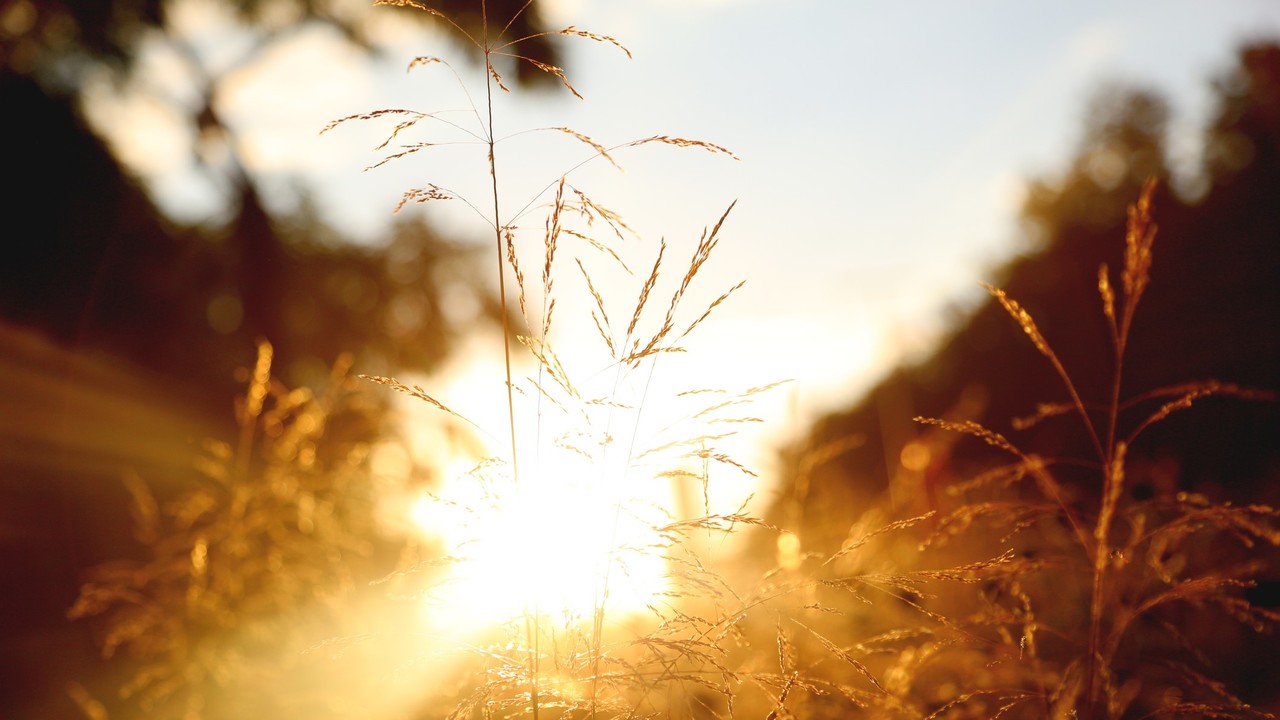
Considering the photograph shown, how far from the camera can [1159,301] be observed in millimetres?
17938

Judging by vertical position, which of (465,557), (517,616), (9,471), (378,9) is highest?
(378,9)

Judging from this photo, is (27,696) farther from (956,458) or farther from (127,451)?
(956,458)

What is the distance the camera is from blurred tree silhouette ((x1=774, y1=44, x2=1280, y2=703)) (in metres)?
15.5

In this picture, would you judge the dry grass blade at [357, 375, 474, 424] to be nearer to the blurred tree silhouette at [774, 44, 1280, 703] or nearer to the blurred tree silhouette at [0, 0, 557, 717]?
the blurred tree silhouette at [0, 0, 557, 717]

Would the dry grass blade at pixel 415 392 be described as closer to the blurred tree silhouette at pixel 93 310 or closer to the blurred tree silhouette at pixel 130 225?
the blurred tree silhouette at pixel 93 310

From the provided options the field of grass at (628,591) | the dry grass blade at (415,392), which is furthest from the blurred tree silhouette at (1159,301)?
the dry grass blade at (415,392)

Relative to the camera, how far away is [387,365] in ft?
33.0

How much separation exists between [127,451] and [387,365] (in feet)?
13.4

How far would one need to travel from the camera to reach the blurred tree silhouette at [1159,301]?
50.8ft

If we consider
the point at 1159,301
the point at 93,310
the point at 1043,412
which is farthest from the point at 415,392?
the point at 1159,301

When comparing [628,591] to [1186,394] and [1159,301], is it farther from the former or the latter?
[1159,301]

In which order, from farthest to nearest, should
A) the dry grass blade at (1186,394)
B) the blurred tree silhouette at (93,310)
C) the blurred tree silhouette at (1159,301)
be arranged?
the blurred tree silhouette at (1159,301) → the blurred tree silhouette at (93,310) → the dry grass blade at (1186,394)

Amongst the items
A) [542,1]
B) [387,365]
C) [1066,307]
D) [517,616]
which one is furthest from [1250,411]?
[517,616]

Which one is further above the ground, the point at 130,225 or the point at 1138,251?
the point at 130,225
